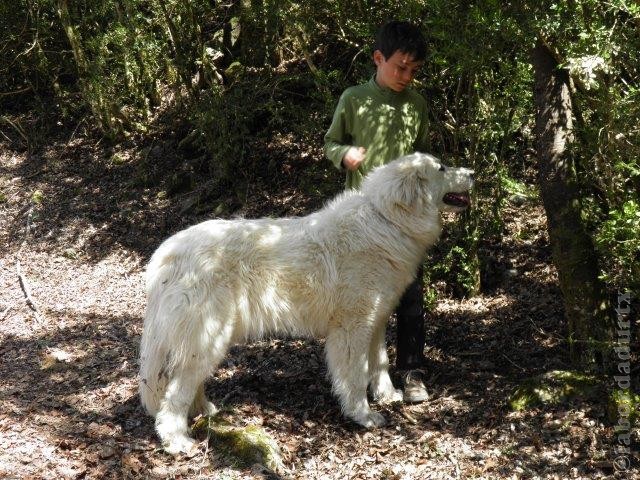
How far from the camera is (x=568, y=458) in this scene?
3.89 metres

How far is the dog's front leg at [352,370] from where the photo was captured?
14.8ft

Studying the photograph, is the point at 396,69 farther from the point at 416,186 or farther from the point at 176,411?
the point at 176,411

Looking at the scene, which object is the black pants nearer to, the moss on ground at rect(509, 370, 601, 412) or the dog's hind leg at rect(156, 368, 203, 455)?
the moss on ground at rect(509, 370, 601, 412)

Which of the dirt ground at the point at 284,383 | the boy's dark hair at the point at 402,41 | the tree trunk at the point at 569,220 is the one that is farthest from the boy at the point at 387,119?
the tree trunk at the point at 569,220

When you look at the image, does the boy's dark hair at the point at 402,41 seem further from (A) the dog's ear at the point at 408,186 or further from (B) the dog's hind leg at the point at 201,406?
(B) the dog's hind leg at the point at 201,406

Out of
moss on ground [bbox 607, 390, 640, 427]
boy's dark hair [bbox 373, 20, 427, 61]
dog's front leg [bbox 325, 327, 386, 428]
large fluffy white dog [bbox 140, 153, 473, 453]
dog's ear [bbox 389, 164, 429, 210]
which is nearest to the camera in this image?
moss on ground [bbox 607, 390, 640, 427]

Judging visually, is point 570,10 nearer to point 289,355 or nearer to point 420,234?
point 420,234

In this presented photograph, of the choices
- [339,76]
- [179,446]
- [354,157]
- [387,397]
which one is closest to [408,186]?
[354,157]

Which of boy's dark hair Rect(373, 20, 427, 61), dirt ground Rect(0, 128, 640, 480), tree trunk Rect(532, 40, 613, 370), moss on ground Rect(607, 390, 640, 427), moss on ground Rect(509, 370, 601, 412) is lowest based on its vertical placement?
dirt ground Rect(0, 128, 640, 480)

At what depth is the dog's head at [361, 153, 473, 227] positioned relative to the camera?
442 centimetres

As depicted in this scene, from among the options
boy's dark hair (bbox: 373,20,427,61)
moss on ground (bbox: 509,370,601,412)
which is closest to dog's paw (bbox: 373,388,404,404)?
moss on ground (bbox: 509,370,601,412)

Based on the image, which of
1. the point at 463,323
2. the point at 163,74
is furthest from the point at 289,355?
the point at 163,74

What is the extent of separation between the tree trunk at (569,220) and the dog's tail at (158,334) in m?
2.66

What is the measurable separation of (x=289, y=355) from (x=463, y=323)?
1.63 meters
